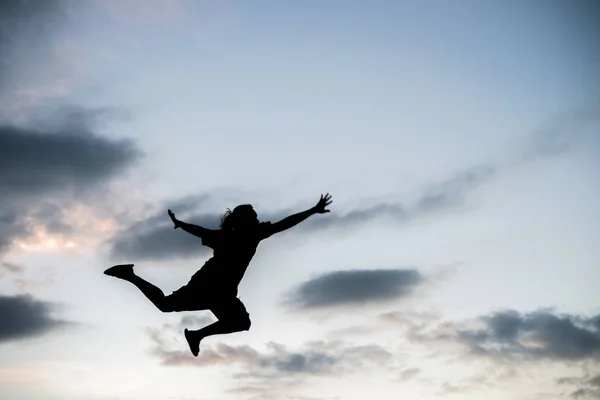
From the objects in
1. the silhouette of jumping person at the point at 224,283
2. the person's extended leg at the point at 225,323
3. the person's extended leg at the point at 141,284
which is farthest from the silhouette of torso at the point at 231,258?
the person's extended leg at the point at 141,284

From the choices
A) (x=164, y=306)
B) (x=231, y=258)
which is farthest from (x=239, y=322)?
(x=164, y=306)

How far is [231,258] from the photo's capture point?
50.5ft

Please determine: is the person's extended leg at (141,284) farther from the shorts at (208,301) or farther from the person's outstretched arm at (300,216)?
the person's outstretched arm at (300,216)

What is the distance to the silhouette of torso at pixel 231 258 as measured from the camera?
50.4 feet

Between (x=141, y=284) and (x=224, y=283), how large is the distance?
126cm

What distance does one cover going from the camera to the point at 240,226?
15422 millimetres

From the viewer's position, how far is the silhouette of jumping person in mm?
15398

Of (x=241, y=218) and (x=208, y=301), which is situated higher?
(x=241, y=218)

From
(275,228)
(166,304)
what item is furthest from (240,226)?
(166,304)

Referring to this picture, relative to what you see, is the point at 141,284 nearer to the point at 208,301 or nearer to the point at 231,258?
the point at 208,301

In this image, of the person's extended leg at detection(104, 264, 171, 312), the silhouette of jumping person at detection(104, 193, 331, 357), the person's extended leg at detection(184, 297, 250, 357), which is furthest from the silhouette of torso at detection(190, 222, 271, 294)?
the person's extended leg at detection(104, 264, 171, 312)

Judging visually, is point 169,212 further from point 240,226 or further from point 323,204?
point 323,204

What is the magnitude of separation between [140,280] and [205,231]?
1.20m

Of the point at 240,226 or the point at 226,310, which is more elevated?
the point at 240,226
